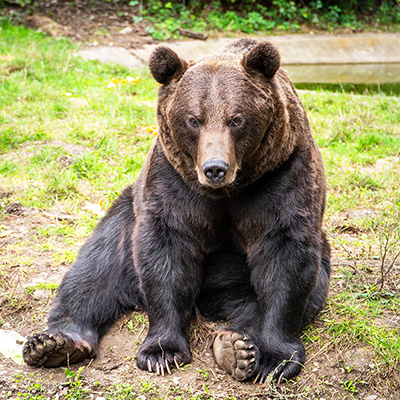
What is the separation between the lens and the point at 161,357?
3.65m

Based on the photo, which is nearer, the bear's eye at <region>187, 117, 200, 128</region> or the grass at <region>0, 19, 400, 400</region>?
the bear's eye at <region>187, 117, 200, 128</region>

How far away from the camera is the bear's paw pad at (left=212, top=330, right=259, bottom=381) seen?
351cm

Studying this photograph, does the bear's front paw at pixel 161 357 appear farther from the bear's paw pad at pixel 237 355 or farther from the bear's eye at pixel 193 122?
the bear's eye at pixel 193 122

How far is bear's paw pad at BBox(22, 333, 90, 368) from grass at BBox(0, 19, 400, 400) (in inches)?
5.2

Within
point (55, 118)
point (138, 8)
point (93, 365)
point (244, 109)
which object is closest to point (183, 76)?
point (244, 109)

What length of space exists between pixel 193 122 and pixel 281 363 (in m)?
1.42

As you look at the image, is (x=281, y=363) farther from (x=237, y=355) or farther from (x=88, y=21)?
(x=88, y=21)

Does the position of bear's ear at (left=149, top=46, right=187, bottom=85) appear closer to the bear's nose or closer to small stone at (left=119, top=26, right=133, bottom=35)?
the bear's nose

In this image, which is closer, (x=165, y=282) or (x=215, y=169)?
(x=215, y=169)

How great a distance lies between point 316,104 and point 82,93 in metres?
2.99

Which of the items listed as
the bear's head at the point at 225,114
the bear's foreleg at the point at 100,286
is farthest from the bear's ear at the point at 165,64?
the bear's foreleg at the point at 100,286

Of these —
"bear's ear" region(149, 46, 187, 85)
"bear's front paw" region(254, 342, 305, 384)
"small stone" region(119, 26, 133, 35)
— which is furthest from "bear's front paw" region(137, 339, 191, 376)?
"small stone" region(119, 26, 133, 35)

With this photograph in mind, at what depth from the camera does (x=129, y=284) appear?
4156 millimetres

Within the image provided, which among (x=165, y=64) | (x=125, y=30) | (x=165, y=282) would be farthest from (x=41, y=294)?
(x=125, y=30)
